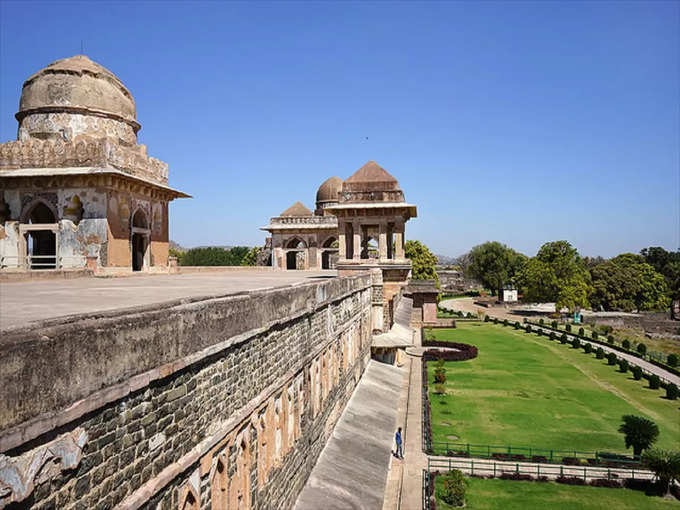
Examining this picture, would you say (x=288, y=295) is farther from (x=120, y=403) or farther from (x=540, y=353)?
(x=540, y=353)

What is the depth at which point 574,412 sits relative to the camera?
22.2 m

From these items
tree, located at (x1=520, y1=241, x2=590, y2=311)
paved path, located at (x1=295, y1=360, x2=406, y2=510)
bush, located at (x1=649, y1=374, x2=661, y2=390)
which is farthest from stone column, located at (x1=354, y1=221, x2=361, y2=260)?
tree, located at (x1=520, y1=241, x2=590, y2=311)

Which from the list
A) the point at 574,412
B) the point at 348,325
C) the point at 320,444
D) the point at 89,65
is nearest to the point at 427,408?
the point at 574,412

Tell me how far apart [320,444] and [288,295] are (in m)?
3.73

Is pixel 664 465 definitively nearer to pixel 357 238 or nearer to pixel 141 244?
pixel 357 238

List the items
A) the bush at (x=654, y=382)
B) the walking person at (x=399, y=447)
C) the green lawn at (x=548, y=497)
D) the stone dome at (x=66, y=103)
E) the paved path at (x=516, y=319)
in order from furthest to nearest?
the paved path at (x=516, y=319), the bush at (x=654, y=382), the stone dome at (x=66, y=103), the walking person at (x=399, y=447), the green lawn at (x=548, y=497)

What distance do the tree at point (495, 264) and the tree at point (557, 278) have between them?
54.9 ft

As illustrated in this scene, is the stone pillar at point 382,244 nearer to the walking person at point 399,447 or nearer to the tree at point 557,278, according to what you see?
the walking person at point 399,447

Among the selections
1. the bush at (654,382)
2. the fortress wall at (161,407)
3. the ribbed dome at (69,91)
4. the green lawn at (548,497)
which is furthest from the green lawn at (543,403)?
the ribbed dome at (69,91)

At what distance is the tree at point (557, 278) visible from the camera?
2205 inches

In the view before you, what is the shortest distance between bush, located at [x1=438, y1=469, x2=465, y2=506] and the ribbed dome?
15543 mm

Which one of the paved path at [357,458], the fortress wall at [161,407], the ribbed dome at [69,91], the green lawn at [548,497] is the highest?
the ribbed dome at [69,91]

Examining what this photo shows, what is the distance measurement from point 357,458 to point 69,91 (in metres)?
14.4

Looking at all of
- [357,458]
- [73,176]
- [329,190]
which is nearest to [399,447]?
[357,458]
